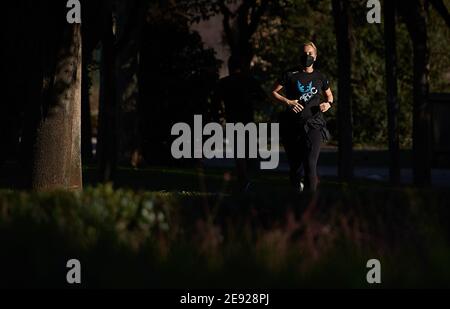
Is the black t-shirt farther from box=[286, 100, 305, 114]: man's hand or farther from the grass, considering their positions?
the grass

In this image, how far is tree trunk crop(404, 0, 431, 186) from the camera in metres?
21.4

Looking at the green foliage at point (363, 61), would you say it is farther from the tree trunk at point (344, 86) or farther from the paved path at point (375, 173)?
the tree trunk at point (344, 86)

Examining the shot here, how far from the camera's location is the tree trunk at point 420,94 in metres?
21.4

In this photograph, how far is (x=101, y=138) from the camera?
76.7ft

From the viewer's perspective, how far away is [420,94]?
2188cm

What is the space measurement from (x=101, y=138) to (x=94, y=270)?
51.0 ft

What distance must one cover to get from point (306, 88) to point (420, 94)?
7689mm

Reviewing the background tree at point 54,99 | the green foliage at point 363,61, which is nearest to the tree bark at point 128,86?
the background tree at point 54,99

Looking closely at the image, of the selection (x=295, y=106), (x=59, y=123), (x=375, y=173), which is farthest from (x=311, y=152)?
(x=375, y=173)

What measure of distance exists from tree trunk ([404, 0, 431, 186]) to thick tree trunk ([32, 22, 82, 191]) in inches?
317

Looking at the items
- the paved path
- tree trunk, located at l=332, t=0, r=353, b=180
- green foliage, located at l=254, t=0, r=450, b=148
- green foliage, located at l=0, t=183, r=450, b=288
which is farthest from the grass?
green foliage, located at l=254, t=0, r=450, b=148

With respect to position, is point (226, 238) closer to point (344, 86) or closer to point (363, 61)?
point (344, 86)

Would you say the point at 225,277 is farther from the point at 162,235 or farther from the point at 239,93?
the point at 239,93
